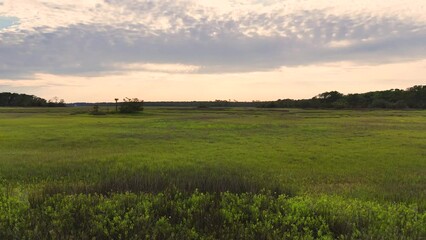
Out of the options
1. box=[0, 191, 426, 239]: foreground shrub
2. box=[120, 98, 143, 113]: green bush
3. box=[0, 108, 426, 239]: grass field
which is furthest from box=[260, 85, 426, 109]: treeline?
box=[0, 191, 426, 239]: foreground shrub

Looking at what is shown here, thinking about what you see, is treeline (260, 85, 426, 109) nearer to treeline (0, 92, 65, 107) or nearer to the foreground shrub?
treeline (0, 92, 65, 107)

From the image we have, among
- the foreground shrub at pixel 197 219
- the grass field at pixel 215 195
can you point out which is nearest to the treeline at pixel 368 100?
the grass field at pixel 215 195

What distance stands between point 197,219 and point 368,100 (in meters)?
163

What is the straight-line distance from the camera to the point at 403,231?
664 centimetres

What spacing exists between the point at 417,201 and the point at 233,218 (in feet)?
19.6

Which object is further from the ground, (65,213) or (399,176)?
(65,213)

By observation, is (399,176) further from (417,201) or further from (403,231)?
(403,231)

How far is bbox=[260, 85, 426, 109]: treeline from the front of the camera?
13805 cm

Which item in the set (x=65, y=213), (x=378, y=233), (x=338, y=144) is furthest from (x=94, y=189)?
(x=338, y=144)

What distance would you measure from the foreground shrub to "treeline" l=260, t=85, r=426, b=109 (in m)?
140

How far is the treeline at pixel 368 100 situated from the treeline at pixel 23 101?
91791 millimetres

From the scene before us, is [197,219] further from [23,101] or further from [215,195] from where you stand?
[23,101]

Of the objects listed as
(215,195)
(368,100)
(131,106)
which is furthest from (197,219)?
(368,100)

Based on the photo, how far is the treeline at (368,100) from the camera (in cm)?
13805
